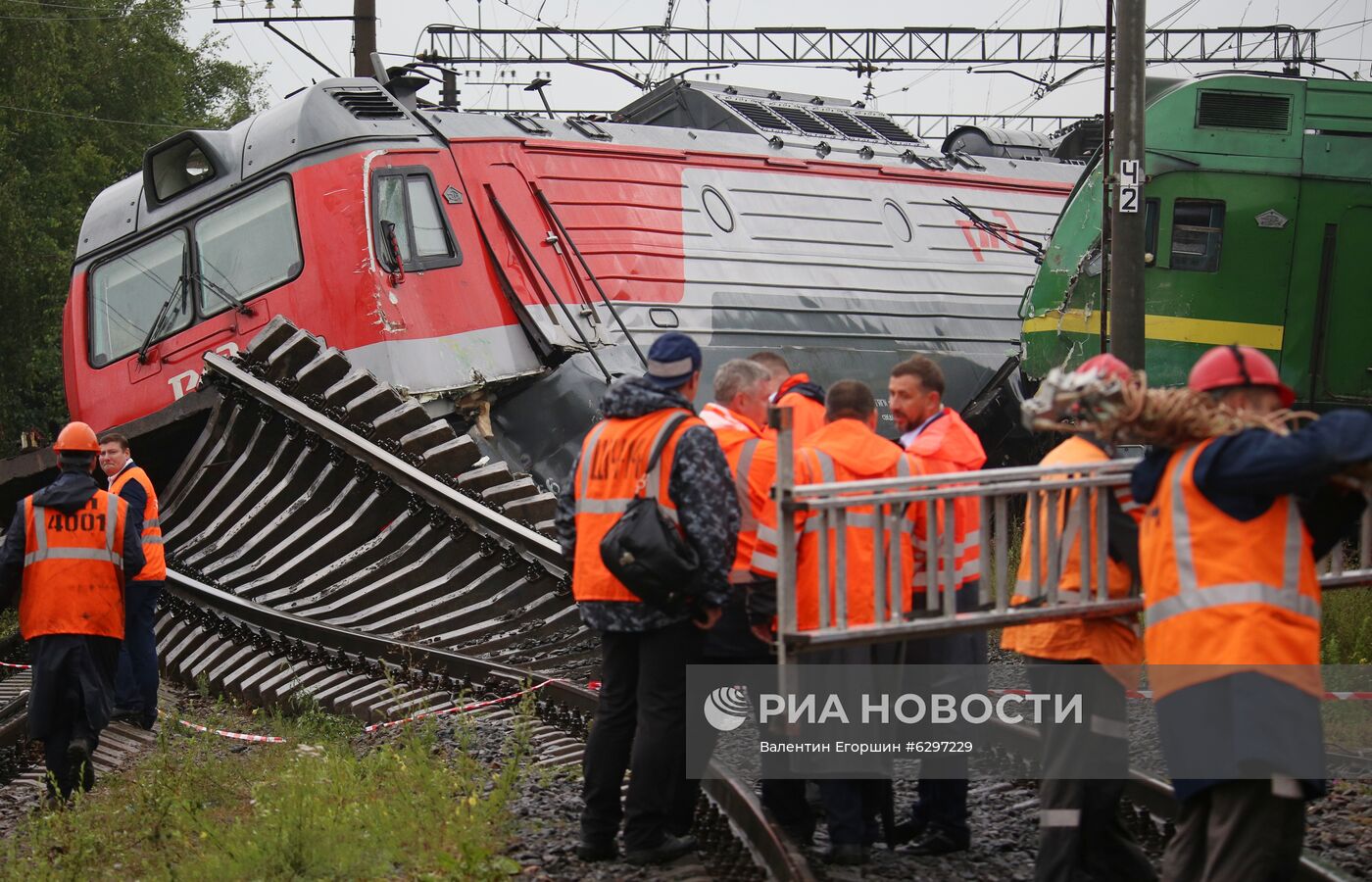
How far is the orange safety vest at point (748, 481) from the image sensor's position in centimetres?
566

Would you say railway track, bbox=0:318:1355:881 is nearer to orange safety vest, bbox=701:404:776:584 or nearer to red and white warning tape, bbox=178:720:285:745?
red and white warning tape, bbox=178:720:285:745

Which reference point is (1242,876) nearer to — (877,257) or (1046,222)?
(877,257)

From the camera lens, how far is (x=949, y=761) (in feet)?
18.1

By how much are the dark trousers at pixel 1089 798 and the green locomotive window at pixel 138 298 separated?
10.0 metres

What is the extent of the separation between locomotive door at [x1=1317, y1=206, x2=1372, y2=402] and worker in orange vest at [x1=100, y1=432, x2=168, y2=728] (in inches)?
345

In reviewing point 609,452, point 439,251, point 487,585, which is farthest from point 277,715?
point 439,251

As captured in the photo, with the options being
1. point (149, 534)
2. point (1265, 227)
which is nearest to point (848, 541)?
point (149, 534)

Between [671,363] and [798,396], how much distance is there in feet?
3.09

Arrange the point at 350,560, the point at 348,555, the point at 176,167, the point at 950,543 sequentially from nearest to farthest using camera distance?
1. the point at 950,543
2. the point at 350,560
3. the point at 348,555
4. the point at 176,167

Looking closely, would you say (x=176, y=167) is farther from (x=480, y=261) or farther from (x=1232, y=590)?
(x=1232, y=590)

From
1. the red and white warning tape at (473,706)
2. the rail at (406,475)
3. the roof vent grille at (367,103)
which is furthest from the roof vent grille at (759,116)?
the red and white warning tape at (473,706)

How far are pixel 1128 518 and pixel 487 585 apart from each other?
6163 mm

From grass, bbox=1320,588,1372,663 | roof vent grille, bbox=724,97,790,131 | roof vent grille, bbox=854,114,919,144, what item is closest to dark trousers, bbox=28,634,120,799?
grass, bbox=1320,588,1372,663

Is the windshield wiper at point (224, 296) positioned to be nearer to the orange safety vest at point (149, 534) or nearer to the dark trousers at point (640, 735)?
the orange safety vest at point (149, 534)
